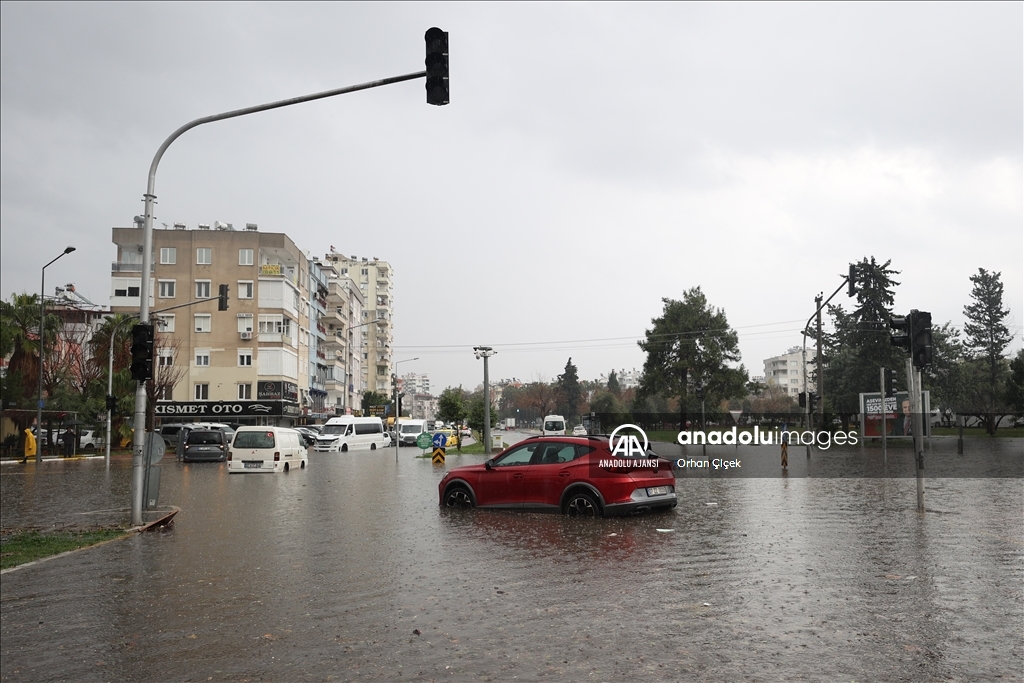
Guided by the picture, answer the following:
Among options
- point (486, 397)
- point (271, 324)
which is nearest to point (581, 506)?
point (486, 397)

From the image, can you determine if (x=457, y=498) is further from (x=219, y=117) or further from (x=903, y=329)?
(x=903, y=329)

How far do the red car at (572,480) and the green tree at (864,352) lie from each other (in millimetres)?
47636

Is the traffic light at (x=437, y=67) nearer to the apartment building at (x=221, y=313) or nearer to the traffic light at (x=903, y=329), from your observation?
the traffic light at (x=903, y=329)

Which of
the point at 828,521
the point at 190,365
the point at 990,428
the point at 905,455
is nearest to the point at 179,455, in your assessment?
the point at 190,365

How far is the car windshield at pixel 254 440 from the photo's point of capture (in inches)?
1299

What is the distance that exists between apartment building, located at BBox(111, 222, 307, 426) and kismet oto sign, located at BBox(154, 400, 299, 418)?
12 cm

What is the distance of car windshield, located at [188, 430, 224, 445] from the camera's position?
139 ft

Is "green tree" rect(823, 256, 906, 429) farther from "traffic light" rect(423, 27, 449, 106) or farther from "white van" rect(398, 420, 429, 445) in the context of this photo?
"traffic light" rect(423, 27, 449, 106)

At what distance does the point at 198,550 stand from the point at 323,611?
5001mm

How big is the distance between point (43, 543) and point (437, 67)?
9.01 metres

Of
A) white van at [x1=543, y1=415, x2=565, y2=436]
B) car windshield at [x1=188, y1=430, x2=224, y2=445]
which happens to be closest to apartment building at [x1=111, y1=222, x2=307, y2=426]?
white van at [x1=543, y1=415, x2=565, y2=436]

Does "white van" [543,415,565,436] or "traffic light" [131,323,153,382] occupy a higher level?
"traffic light" [131,323,153,382]

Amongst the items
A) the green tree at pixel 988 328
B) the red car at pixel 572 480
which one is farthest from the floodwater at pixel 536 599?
the green tree at pixel 988 328

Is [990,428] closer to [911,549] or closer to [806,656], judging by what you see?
[911,549]
